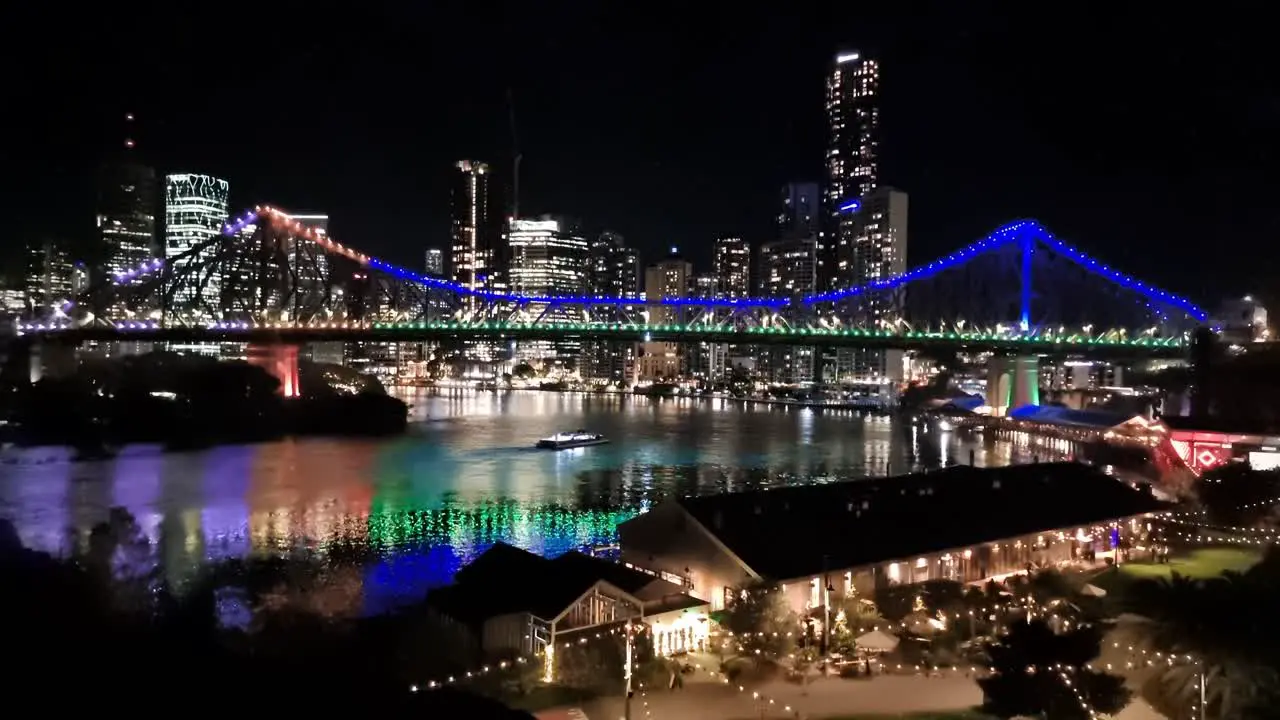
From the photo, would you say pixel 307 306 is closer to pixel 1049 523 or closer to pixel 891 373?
pixel 1049 523

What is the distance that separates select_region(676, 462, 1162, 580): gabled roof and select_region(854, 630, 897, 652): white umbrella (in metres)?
0.88

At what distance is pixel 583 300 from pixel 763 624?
3197 centimetres

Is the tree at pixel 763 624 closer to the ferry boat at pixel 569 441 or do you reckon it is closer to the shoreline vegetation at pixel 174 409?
the ferry boat at pixel 569 441

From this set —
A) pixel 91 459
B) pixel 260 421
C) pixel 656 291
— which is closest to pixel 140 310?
pixel 260 421

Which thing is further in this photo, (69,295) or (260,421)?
(69,295)

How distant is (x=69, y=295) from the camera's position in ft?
129

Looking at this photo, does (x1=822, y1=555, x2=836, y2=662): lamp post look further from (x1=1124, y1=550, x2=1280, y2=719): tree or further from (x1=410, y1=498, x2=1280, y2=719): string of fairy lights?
(x1=1124, y1=550, x2=1280, y2=719): tree

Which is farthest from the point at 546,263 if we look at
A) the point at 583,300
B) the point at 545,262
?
the point at 583,300

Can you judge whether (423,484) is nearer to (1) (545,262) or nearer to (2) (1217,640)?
(2) (1217,640)

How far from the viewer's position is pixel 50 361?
32.0 m

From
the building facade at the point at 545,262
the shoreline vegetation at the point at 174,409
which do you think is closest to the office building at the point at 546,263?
the building facade at the point at 545,262

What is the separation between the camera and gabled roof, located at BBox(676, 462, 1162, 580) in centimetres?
934

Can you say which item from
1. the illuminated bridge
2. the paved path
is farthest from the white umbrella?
the illuminated bridge

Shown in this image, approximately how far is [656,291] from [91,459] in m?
71.6
